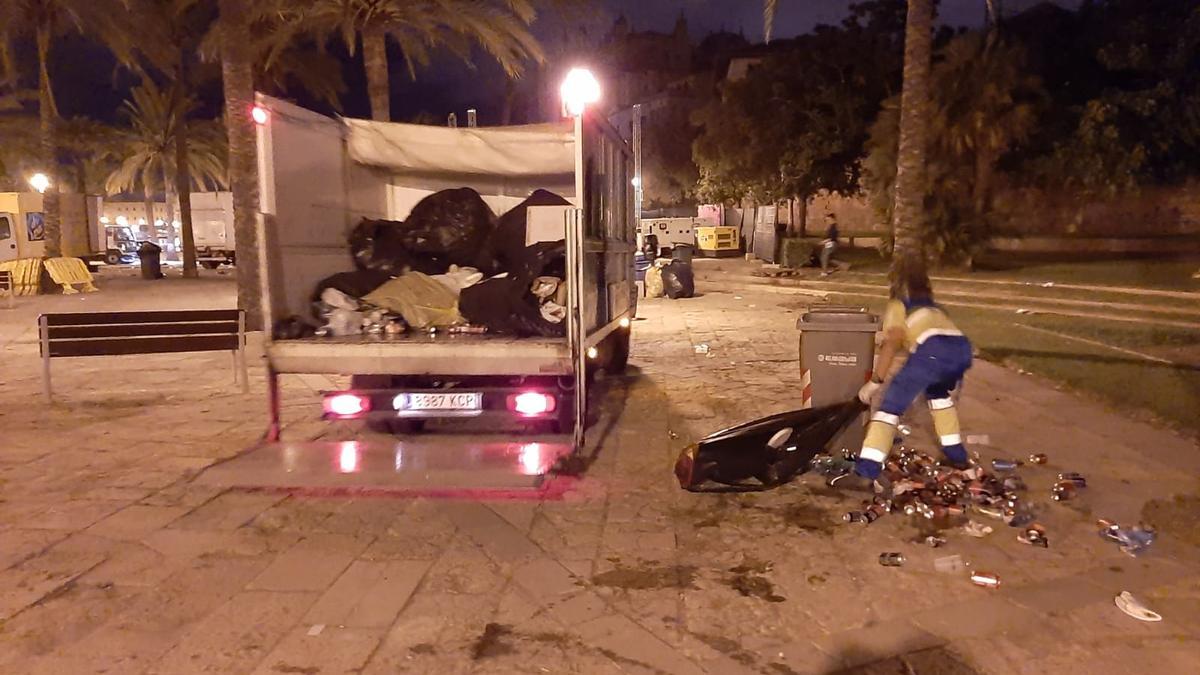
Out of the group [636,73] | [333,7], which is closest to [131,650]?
[333,7]

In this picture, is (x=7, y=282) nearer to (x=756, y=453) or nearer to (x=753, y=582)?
(x=756, y=453)

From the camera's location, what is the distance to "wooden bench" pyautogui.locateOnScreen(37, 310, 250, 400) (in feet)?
29.5

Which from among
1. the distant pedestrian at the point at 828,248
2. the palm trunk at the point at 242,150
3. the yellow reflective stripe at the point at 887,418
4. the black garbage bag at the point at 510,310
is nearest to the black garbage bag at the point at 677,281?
the distant pedestrian at the point at 828,248

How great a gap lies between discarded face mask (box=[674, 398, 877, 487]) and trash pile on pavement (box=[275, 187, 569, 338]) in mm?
1524

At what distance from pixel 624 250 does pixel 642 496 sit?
13.0 feet

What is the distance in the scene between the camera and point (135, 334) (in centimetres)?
921

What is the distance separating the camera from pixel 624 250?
948 cm

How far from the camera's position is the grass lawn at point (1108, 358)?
27.2 ft

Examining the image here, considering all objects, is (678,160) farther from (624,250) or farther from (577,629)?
(577,629)

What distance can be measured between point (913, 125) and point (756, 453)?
1082 centimetres

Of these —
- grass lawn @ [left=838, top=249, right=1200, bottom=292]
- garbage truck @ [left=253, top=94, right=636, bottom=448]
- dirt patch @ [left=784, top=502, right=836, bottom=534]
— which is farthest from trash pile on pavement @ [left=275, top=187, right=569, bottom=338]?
grass lawn @ [left=838, top=249, right=1200, bottom=292]

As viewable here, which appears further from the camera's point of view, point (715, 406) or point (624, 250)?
point (624, 250)

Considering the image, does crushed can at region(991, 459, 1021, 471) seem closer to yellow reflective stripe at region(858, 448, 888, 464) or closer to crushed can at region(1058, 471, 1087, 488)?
crushed can at region(1058, 471, 1087, 488)

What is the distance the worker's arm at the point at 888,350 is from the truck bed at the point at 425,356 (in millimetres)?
2111
